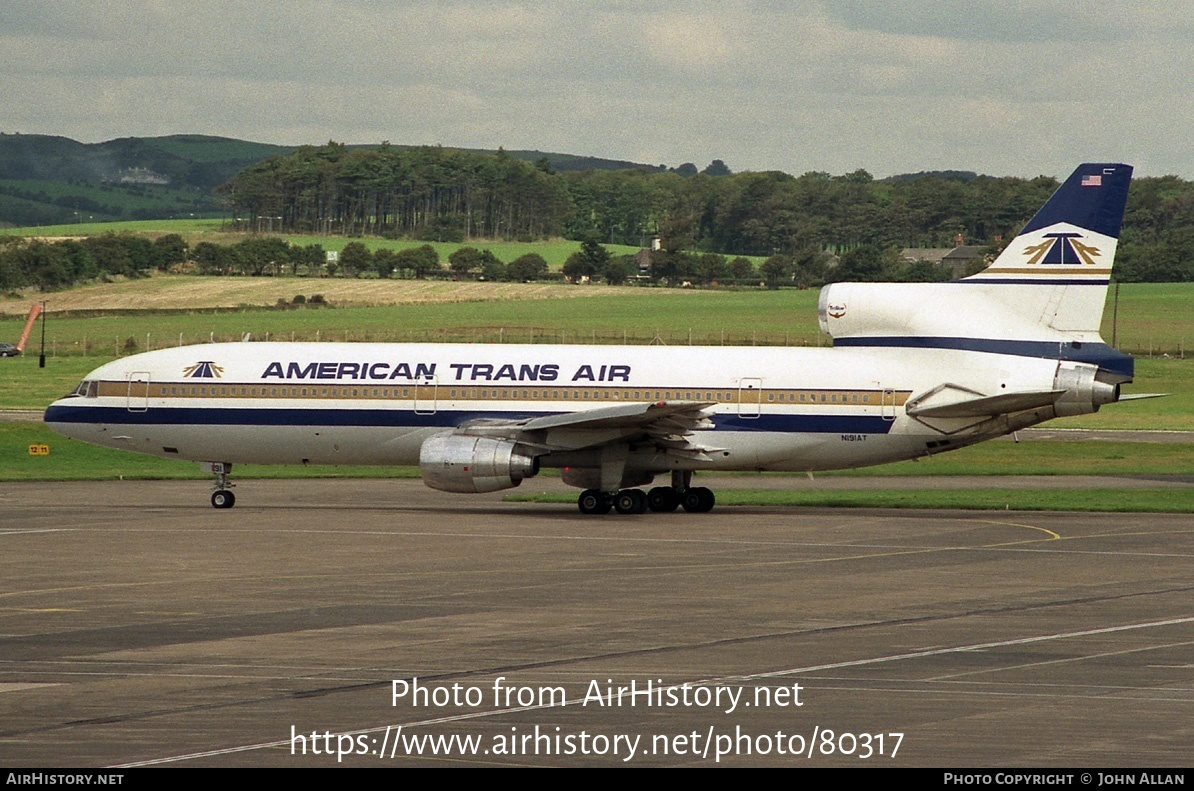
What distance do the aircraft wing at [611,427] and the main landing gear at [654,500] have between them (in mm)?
1569

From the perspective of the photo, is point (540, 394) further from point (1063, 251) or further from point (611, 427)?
point (1063, 251)

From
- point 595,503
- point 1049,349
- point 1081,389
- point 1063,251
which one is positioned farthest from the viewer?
point 595,503

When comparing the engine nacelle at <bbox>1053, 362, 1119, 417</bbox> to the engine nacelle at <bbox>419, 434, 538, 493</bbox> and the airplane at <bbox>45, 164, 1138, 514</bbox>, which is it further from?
the engine nacelle at <bbox>419, 434, 538, 493</bbox>

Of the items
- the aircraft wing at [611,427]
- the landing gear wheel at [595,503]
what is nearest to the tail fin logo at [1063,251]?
the aircraft wing at [611,427]

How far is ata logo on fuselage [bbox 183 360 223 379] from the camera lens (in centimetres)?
4312

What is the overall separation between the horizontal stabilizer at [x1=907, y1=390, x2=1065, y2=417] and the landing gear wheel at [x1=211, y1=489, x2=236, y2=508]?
58.3 feet

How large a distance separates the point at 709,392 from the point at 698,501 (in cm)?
304

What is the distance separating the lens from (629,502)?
42188mm

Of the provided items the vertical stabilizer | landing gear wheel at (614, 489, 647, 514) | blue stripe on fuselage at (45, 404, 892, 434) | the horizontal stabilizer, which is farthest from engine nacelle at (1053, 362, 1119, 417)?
landing gear wheel at (614, 489, 647, 514)

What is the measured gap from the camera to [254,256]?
179 metres

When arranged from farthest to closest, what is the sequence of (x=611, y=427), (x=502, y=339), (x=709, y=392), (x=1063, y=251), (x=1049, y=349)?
1. (x=502, y=339)
2. (x=709, y=392)
3. (x=1063, y=251)
4. (x=1049, y=349)
5. (x=611, y=427)

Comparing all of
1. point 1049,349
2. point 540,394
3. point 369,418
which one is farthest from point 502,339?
point 1049,349
